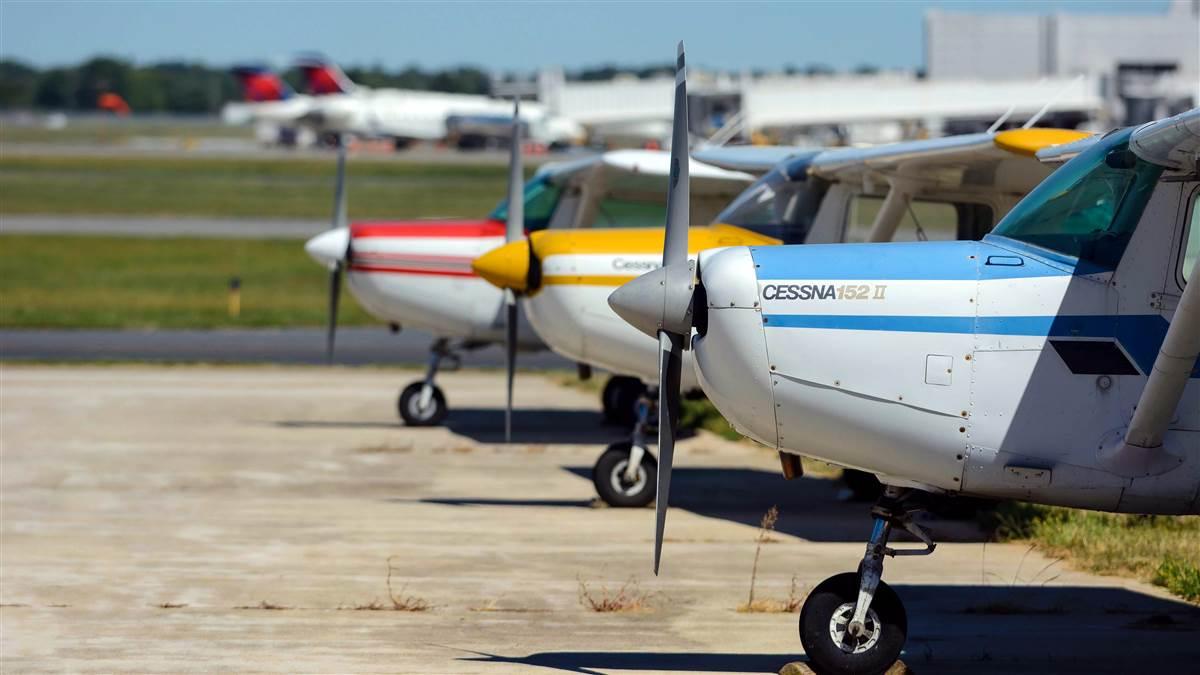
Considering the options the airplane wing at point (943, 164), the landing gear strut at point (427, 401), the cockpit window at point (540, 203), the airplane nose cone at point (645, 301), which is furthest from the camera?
the landing gear strut at point (427, 401)

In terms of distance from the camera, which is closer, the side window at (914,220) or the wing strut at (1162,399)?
the wing strut at (1162,399)

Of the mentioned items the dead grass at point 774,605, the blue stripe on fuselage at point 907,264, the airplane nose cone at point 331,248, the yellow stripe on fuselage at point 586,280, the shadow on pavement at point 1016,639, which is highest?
the blue stripe on fuselage at point 907,264

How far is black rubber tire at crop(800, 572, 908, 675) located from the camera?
698cm

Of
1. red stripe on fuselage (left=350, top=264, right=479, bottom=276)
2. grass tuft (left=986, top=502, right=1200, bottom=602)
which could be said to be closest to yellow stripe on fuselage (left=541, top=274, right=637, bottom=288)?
grass tuft (left=986, top=502, right=1200, bottom=602)

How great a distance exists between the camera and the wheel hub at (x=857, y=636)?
6988 millimetres

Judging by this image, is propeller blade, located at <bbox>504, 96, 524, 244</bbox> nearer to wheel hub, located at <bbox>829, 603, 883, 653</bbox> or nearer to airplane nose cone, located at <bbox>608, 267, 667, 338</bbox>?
airplane nose cone, located at <bbox>608, 267, 667, 338</bbox>

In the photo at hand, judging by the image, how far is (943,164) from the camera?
1102 centimetres

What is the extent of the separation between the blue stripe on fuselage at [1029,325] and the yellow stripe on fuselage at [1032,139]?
8.44ft

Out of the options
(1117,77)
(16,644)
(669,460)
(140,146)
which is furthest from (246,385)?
(140,146)

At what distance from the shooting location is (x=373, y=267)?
628 inches

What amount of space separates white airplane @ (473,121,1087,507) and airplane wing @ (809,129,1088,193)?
1cm

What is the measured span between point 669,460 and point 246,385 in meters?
13.5

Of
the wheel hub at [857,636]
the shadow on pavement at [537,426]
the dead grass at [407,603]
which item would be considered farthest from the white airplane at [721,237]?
the wheel hub at [857,636]

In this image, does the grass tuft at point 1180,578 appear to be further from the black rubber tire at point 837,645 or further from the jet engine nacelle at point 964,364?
the black rubber tire at point 837,645
